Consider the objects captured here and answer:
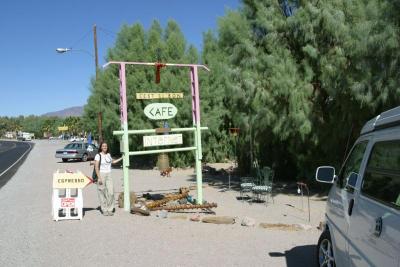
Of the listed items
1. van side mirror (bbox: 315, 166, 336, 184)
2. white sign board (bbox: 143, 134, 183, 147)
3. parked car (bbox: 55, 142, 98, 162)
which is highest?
white sign board (bbox: 143, 134, 183, 147)

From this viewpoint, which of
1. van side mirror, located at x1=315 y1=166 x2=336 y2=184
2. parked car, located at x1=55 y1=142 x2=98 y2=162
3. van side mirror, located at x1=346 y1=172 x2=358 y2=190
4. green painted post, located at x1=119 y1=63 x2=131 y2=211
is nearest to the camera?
van side mirror, located at x1=346 y1=172 x2=358 y2=190

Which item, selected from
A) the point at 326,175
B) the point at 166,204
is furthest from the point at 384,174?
the point at 166,204

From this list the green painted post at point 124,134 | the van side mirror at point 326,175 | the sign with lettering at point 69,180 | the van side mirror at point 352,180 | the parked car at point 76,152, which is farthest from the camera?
the parked car at point 76,152

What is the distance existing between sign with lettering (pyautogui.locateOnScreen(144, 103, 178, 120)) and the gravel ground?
2.39 meters

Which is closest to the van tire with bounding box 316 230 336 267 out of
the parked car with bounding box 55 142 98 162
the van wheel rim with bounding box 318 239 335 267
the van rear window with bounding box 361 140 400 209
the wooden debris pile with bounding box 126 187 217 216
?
the van wheel rim with bounding box 318 239 335 267

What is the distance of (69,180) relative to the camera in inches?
415

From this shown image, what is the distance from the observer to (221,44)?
16.4 meters

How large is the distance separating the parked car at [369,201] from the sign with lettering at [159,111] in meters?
6.82

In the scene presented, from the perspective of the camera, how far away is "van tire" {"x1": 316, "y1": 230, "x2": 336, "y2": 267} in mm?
5220

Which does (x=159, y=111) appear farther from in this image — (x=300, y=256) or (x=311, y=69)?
(x=300, y=256)

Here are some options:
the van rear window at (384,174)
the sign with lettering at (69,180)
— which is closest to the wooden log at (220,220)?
the sign with lettering at (69,180)

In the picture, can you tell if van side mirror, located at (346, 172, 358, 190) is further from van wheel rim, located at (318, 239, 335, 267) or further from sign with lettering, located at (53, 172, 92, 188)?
sign with lettering, located at (53, 172, 92, 188)

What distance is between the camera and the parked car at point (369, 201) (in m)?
3.35

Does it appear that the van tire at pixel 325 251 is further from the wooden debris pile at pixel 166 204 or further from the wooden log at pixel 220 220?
the wooden debris pile at pixel 166 204
